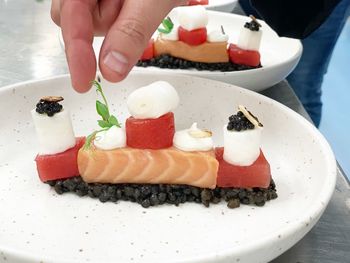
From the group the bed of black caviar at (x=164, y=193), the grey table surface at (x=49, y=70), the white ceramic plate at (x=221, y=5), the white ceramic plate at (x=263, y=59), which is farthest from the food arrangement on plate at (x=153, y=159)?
the white ceramic plate at (x=221, y=5)

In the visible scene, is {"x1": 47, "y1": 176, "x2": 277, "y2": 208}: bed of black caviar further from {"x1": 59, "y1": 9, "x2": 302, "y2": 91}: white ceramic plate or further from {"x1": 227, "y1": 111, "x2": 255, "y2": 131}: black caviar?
{"x1": 59, "y1": 9, "x2": 302, "y2": 91}: white ceramic plate

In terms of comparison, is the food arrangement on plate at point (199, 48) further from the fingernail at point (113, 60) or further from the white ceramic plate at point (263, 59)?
the fingernail at point (113, 60)

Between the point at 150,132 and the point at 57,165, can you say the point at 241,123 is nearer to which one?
the point at 150,132

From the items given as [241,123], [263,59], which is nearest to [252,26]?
[263,59]

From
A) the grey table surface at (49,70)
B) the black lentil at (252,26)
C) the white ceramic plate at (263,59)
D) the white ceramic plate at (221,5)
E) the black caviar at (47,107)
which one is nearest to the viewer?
the grey table surface at (49,70)

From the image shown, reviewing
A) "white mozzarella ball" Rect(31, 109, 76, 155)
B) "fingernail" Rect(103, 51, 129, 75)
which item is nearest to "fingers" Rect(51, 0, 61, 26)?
"white mozzarella ball" Rect(31, 109, 76, 155)

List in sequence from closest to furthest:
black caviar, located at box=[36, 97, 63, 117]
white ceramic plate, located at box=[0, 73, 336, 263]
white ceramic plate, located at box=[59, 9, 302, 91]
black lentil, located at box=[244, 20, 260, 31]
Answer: white ceramic plate, located at box=[0, 73, 336, 263], black caviar, located at box=[36, 97, 63, 117], white ceramic plate, located at box=[59, 9, 302, 91], black lentil, located at box=[244, 20, 260, 31]
